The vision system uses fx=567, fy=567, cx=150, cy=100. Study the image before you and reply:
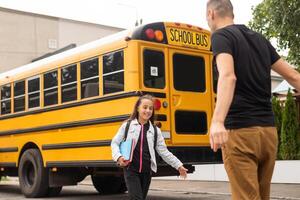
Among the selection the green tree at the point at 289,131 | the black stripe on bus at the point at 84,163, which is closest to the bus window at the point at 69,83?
the black stripe on bus at the point at 84,163

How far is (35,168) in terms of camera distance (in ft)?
32.4

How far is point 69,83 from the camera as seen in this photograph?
9.20m

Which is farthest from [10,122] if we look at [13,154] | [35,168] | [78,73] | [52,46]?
[52,46]

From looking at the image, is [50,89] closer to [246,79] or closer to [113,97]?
[113,97]

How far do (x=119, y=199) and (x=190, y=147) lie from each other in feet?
6.98

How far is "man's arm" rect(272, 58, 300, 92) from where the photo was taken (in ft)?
11.5

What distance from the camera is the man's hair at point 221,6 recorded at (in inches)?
130

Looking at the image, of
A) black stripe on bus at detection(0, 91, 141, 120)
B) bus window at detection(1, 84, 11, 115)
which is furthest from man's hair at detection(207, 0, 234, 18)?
bus window at detection(1, 84, 11, 115)

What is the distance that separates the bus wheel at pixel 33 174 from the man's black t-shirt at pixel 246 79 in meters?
6.98

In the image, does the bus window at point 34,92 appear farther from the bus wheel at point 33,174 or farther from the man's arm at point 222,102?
the man's arm at point 222,102

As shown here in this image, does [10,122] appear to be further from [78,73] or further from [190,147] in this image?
[190,147]

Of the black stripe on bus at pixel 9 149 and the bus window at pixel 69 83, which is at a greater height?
the bus window at pixel 69 83

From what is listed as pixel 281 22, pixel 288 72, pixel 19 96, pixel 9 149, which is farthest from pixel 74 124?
pixel 288 72

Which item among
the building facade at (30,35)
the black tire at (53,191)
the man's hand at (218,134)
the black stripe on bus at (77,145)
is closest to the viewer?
the man's hand at (218,134)
